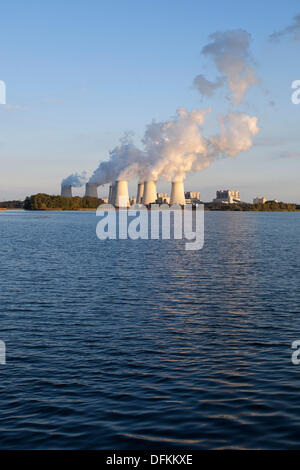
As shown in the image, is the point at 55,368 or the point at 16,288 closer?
the point at 55,368

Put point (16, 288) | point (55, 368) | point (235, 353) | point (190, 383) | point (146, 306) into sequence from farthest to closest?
point (16, 288)
point (146, 306)
point (235, 353)
point (55, 368)
point (190, 383)

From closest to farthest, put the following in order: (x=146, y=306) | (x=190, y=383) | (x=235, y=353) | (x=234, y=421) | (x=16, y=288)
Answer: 1. (x=234, y=421)
2. (x=190, y=383)
3. (x=235, y=353)
4. (x=146, y=306)
5. (x=16, y=288)

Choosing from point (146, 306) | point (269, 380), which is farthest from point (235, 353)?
point (146, 306)

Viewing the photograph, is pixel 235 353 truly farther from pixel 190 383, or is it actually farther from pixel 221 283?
pixel 221 283

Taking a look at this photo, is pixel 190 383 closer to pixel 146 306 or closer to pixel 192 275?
pixel 146 306
